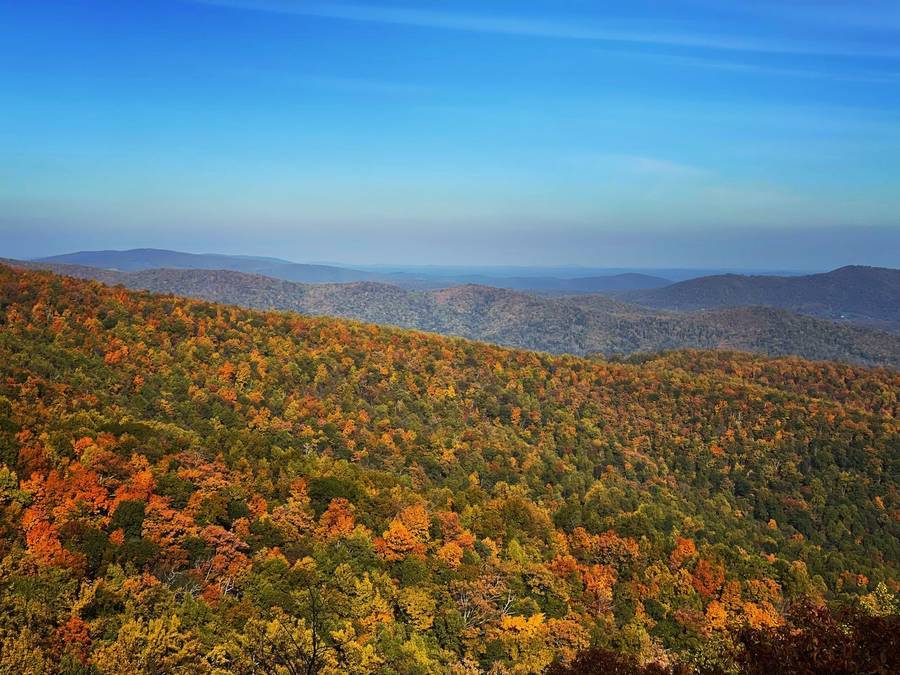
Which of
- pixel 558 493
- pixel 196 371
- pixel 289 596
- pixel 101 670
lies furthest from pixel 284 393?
pixel 101 670

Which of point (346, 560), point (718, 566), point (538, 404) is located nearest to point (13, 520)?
point (346, 560)

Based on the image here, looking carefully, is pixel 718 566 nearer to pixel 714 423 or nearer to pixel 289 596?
pixel 289 596

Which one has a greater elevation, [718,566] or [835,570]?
[718,566]

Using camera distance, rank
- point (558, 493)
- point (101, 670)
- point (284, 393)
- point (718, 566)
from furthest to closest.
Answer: point (284, 393)
point (558, 493)
point (718, 566)
point (101, 670)

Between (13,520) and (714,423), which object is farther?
(714,423)

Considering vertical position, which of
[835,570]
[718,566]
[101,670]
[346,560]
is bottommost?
[835,570]

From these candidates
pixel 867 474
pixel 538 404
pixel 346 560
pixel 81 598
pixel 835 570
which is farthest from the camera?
pixel 538 404
